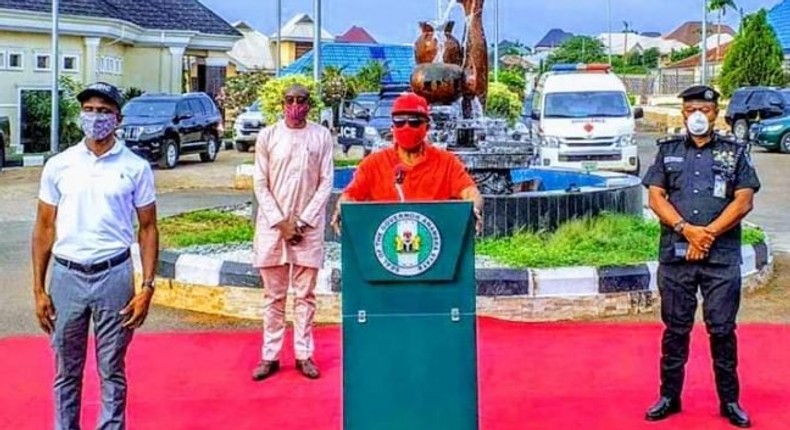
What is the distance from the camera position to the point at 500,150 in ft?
36.1

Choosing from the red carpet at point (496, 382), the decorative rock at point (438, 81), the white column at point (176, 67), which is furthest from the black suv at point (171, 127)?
the red carpet at point (496, 382)

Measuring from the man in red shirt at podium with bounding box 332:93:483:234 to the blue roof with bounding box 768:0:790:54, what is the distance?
4553 cm

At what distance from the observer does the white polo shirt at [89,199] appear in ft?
15.9

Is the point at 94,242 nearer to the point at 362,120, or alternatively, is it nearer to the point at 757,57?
the point at 362,120

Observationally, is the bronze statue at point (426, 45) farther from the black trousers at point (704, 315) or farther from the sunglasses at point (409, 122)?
the sunglasses at point (409, 122)

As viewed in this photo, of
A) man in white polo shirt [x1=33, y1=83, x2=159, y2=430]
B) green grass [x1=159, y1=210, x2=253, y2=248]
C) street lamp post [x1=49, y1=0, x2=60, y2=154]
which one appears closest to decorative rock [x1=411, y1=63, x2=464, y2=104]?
green grass [x1=159, y1=210, x2=253, y2=248]

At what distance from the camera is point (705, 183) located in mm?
5738

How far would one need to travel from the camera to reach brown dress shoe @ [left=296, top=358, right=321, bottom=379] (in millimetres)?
6770

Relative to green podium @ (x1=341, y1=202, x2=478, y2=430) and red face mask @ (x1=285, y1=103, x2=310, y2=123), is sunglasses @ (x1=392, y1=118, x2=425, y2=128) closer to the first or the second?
green podium @ (x1=341, y1=202, x2=478, y2=430)

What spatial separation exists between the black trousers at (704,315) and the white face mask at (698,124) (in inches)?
26.5

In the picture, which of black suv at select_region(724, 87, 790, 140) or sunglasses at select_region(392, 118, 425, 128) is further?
black suv at select_region(724, 87, 790, 140)

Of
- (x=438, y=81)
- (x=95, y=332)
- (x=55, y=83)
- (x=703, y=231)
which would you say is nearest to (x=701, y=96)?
(x=703, y=231)

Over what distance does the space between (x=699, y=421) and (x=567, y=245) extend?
3.80 metres

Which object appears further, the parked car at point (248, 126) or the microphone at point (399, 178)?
the parked car at point (248, 126)
